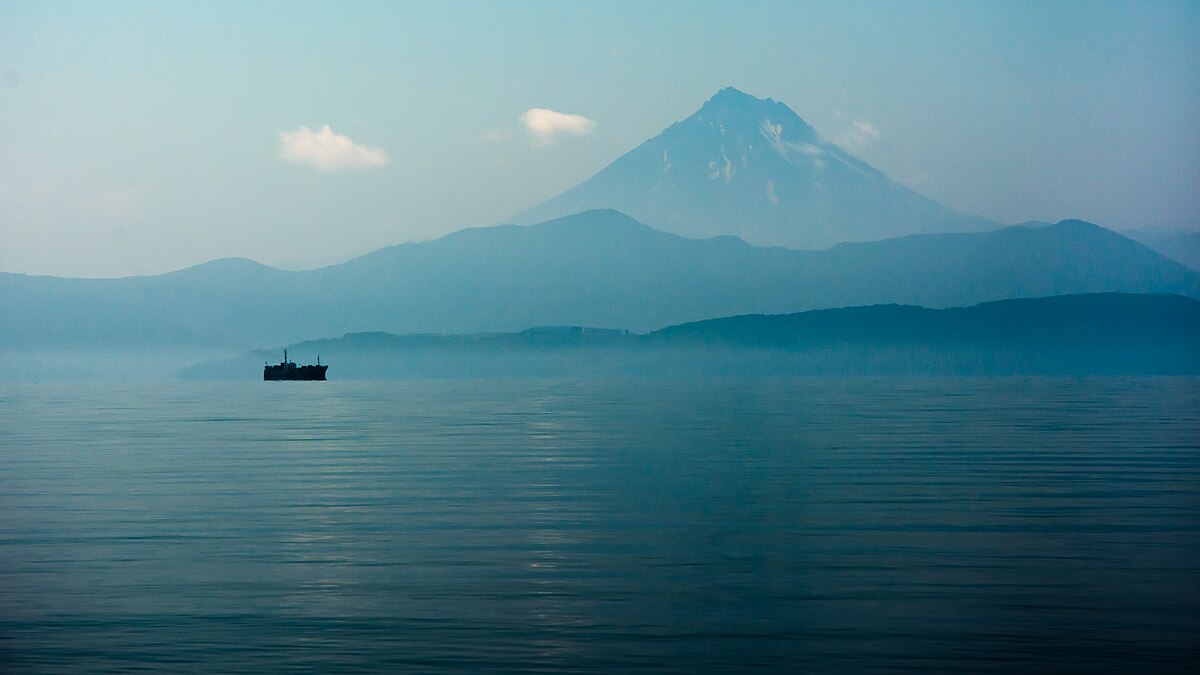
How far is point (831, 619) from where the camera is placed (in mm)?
19500

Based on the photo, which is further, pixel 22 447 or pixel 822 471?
pixel 22 447

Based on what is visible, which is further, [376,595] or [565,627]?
[376,595]

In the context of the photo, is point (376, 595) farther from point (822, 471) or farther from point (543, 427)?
point (543, 427)

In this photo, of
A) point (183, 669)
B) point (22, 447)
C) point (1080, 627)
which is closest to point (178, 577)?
point (183, 669)

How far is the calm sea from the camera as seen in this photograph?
17.9 metres

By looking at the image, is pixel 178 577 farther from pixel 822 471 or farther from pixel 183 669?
pixel 822 471

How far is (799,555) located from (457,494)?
13258 millimetres

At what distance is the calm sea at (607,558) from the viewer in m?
17.9

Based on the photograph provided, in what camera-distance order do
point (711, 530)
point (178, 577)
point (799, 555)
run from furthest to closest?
point (711, 530) → point (799, 555) → point (178, 577)

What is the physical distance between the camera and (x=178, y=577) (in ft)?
76.1

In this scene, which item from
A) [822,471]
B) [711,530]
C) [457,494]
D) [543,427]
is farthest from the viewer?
[543,427]

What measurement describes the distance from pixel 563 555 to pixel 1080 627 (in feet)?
32.4

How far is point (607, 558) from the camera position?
2481 centimetres

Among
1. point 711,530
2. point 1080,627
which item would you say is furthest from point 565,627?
point 711,530
